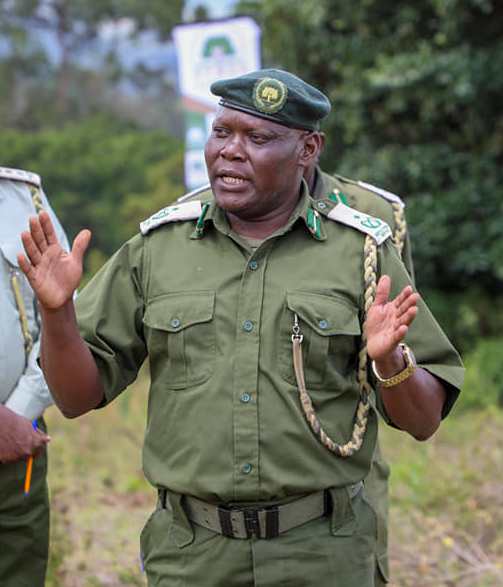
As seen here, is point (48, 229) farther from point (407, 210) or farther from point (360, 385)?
point (407, 210)

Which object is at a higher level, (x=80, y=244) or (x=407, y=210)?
(x=80, y=244)

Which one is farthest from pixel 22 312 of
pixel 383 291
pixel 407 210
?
pixel 407 210

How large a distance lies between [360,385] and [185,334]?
18.9 inches

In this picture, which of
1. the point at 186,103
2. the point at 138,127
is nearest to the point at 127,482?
the point at 186,103

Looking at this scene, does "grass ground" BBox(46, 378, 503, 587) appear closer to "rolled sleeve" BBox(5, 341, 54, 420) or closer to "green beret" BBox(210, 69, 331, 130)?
"rolled sleeve" BBox(5, 341, 54, 420)

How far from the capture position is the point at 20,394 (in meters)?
3.31

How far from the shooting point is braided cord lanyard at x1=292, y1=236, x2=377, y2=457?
107 inches

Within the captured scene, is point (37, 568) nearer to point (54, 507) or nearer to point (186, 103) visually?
point (54, 507)

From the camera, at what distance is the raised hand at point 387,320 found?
252cm

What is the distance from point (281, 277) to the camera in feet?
9.19

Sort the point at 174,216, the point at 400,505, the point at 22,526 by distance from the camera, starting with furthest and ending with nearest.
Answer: the point at 400,505 < the point at 22,526 < the point at 174,216

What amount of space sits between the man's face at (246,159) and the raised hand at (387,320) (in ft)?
1.32

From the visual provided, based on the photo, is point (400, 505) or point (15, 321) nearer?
point (15, 321)

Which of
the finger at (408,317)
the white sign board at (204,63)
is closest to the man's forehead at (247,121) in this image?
the finger at (408,317)
